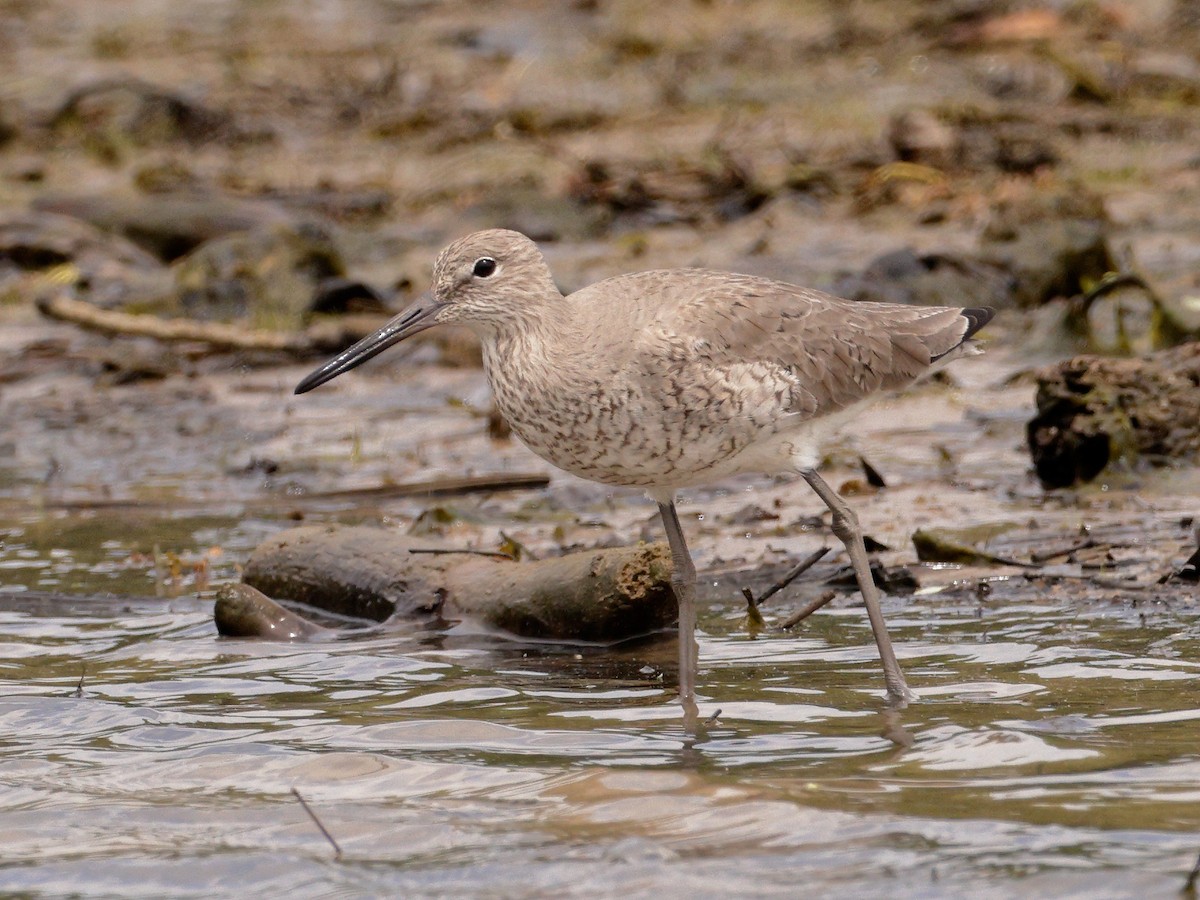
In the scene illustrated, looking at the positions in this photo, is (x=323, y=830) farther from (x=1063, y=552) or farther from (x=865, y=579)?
(x=1063, y=552)

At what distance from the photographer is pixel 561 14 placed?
19703 mm

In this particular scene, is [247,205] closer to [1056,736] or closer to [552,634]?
[552,634]

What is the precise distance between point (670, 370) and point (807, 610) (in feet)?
3.89

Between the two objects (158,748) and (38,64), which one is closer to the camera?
(158,748)

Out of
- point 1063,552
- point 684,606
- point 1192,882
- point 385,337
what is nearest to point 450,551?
point 385,337

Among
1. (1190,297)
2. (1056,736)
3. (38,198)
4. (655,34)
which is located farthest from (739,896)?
(655,34)

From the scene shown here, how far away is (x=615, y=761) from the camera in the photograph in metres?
5.07

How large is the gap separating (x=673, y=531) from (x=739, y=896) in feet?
6.87

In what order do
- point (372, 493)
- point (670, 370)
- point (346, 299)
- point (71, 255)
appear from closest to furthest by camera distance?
1. point (670, 370)
2. point (372, 493)
3. point (346, 299)
4. point (71, 255)

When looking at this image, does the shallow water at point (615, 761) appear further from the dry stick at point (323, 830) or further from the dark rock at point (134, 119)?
the dark rock at point (134, 119)

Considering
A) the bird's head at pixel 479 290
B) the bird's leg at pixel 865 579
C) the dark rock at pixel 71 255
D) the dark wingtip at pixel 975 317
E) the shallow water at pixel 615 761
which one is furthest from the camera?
the dark rock at pixel 71 255

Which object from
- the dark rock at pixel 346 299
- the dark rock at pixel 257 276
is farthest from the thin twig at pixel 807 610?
the dark rock at pixel 257 276

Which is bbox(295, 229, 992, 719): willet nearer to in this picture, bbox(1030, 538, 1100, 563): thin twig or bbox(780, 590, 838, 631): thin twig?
bbox(780, 590, 838, 631): thin twig

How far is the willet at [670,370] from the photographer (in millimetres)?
5574
